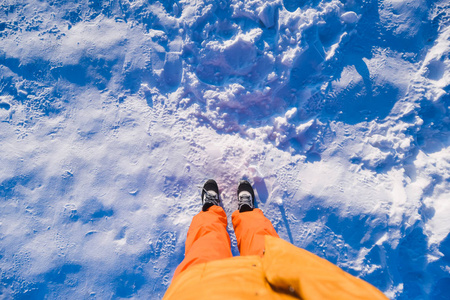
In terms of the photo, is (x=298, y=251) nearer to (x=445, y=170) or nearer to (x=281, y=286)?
(x=281, y=286)

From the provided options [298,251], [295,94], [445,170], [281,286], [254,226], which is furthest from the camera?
[295,94]

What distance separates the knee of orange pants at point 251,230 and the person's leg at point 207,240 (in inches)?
4.6

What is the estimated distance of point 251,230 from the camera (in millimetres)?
1804

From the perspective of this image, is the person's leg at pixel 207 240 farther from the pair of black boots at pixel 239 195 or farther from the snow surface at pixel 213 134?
the snow surface at pixel 213 134

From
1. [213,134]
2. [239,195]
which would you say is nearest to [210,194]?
[239,195]

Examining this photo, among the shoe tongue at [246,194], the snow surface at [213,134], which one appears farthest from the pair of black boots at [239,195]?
the snow surface at [213,134]

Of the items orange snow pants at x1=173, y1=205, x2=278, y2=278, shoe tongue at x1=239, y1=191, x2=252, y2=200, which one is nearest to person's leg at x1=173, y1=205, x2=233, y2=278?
orange snow pants at x1=173, y1=205, x2=278, y2=278

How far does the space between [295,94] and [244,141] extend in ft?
2.32

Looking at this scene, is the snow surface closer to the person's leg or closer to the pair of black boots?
the pair of black boots

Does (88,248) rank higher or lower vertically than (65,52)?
lower

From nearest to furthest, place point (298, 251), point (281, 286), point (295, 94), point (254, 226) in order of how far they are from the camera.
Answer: point (281, 286), point (298, 251), point (254, 226), point (295, 94)

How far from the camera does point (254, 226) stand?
6.00ft

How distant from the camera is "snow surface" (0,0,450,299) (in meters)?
2.07

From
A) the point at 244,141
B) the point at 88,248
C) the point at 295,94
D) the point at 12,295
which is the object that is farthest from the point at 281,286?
the point at 12,295
